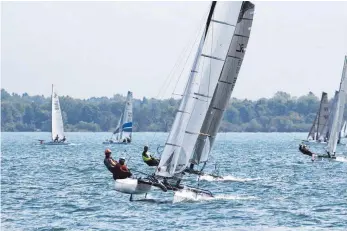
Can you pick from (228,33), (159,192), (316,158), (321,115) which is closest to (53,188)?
(159,192)

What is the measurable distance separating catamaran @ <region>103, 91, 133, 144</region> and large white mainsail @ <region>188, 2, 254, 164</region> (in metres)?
62.2

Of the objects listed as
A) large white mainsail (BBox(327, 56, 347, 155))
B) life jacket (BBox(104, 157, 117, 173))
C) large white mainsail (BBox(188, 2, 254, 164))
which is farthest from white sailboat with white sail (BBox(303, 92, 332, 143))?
life jacket (BBox(104, 157, 117, 173))

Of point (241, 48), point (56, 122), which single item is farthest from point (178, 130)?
point (56, 122)

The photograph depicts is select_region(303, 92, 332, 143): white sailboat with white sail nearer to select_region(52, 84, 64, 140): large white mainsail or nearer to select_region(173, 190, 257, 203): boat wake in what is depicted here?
select_region(52, 84, 64, 140): large white mainsail

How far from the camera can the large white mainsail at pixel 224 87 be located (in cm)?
4253

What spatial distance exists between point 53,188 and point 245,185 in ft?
30.8

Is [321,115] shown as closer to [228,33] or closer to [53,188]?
[53,188]

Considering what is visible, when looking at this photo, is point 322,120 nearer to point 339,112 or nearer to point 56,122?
point 56,122

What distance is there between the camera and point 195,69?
36.8 metres

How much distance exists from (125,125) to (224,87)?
2588 inches

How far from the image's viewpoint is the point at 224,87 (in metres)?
43.8

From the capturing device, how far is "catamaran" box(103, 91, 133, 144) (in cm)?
10719

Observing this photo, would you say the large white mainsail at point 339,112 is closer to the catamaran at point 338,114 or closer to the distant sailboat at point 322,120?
the catamaran at point 338,114

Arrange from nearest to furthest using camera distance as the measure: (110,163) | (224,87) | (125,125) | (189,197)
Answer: (110,163) → (189,197) → (224,87) → (125,125)
